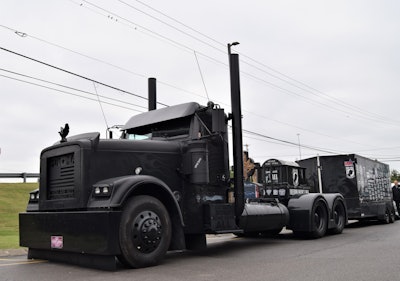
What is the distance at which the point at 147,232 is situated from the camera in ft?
21.8

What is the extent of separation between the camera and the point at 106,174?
7.06 m

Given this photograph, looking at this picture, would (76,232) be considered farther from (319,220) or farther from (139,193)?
(319,220)

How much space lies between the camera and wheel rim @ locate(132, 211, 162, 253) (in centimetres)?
657

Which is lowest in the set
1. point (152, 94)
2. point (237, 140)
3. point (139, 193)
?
point (139, 193)

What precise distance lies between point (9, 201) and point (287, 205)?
17360 millimetres

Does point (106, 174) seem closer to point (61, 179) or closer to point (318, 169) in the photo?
point (61, 179)

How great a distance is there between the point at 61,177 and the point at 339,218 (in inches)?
359

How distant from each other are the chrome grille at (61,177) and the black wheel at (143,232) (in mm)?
1121

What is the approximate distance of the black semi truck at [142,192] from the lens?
646 cm

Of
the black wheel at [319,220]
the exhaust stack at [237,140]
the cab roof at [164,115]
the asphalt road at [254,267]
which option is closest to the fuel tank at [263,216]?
the exhaust stack at [237,140]

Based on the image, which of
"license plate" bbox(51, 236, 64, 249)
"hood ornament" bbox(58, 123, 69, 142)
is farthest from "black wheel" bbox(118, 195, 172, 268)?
"hood ornament" bbox(58, 123, 69, 142)

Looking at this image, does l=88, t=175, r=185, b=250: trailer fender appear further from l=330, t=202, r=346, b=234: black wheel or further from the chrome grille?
l=330, t=202, r=346, b=234: black wheel

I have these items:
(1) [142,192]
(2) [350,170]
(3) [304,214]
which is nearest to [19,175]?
(2) [350,170]

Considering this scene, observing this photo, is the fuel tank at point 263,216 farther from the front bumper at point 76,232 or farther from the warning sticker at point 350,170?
the warning sticker at point 350,170
